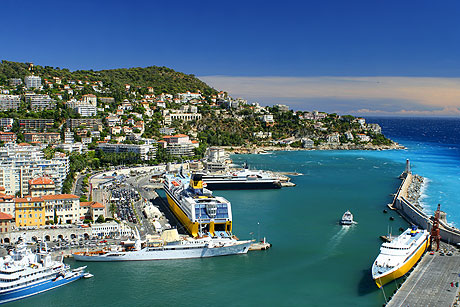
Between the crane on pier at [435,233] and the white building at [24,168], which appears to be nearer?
the crane on pier at [435,233]

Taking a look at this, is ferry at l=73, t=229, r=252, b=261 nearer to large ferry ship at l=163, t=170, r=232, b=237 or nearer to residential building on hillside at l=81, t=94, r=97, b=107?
large ferry ship at l=163, t=170, r=232, b=237

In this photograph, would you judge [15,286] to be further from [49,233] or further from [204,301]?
[204,301]

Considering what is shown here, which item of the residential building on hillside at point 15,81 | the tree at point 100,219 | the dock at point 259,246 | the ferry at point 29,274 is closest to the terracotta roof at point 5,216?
the tree at point 100,219

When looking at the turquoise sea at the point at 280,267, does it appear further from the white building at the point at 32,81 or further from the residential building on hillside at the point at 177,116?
the white building at the point at 32,81

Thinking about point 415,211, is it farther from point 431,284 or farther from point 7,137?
point 7,137

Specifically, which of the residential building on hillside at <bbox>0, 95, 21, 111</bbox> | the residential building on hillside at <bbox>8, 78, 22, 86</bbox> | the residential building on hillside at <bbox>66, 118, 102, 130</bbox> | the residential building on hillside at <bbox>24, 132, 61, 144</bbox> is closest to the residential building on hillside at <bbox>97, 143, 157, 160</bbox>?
the residential building on hillside at <bbox>24, 132, 61, 144</bbox>

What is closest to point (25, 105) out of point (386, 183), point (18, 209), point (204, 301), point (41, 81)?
point (41, 81)

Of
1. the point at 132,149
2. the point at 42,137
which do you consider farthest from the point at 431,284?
the point at 42,137
